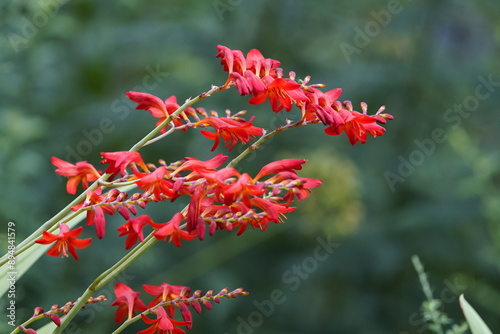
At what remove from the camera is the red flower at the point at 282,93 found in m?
1.21

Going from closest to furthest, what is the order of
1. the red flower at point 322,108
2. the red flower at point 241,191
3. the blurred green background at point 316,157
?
the red flower at point 241,191 → the red flower at point 322,108 → the blurred green background at point 316,157

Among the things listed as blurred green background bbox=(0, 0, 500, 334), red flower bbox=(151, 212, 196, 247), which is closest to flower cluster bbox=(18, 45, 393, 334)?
red flower bbox=(151, 212, 196, 247)

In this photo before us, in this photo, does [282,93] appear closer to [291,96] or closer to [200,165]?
[291,96]

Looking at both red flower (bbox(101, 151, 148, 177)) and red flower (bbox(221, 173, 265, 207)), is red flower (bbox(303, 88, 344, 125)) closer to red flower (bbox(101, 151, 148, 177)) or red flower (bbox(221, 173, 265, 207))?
red flower (bbox(221, 173, 265, 207))

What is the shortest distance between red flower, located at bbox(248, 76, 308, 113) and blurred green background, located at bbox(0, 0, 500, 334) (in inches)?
74.9

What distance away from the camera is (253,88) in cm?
118

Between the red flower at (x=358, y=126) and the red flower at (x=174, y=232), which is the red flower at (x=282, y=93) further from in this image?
the red flower at (x=174, y=232)

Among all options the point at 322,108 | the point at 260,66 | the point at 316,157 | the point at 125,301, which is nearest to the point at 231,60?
the point at 260,66

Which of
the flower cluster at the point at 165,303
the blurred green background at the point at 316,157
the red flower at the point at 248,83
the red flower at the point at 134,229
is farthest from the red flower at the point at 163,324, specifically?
the blurred green background at the point at 316,157

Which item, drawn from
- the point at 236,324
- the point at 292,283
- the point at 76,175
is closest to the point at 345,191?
the point at 292,283

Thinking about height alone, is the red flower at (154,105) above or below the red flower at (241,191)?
above

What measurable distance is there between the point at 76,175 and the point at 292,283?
8.33 feet

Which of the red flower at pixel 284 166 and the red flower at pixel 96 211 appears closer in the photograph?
the red flower at pixel 96 211

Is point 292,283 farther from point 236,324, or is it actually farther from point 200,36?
point 200,36
